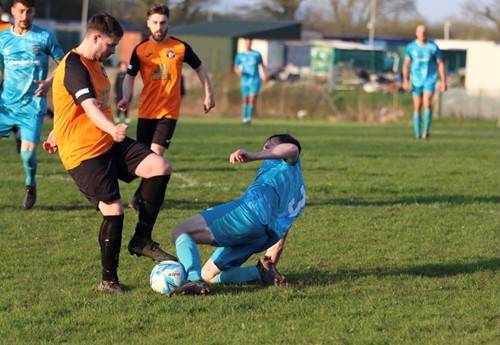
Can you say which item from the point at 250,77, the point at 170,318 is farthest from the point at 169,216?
the point at 250,77

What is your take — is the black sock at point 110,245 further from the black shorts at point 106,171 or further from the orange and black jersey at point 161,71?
the orange and black jersey at point 161,71

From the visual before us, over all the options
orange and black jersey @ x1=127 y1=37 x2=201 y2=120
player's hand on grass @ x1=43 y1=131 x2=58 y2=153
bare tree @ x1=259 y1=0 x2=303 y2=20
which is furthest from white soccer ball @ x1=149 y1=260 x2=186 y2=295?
bare tree @ x1=259 y1=0 x2=303 y2=20

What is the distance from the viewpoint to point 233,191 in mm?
11758

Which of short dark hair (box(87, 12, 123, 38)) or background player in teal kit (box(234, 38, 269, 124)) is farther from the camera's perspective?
background player in teal kit (box(234, 38, 269, 124))

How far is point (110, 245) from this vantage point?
647 cm

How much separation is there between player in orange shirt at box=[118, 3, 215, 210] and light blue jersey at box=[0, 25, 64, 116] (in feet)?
2.87

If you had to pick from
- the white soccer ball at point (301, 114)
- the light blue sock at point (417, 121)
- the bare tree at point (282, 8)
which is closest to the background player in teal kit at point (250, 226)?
the light blue sock at point (417, 121)

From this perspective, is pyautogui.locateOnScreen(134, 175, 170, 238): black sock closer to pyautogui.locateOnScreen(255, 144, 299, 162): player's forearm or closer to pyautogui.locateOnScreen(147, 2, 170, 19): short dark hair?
pyautogui.locateOnScreen(255, 144, 299, 162): player's forearm

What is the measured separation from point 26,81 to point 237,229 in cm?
468

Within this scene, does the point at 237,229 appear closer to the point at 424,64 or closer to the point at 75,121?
the point at 75,121

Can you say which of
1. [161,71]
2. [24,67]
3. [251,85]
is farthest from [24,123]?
[251,85]

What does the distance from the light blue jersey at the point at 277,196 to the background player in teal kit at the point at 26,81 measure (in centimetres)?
419


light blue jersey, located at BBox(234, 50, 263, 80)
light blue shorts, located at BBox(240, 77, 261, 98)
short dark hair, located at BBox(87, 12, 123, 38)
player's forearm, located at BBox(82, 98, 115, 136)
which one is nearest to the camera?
player's forearm, located at BBox(82, 98, 115, 136)

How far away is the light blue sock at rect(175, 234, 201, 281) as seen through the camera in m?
6.32
